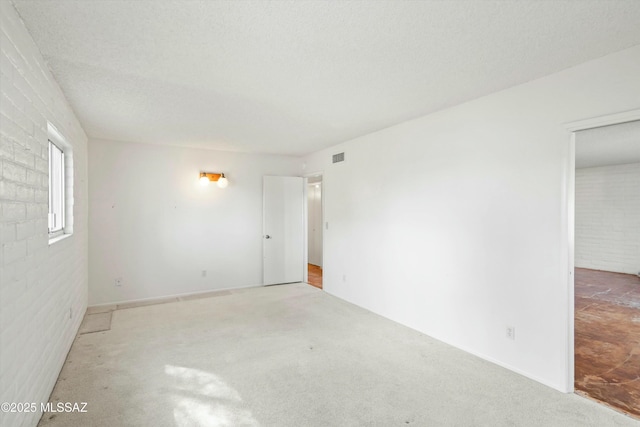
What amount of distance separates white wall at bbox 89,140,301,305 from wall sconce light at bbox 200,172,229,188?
4.9 inches

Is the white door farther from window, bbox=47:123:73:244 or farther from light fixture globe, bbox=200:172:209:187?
window, bbox=47:123:73:244

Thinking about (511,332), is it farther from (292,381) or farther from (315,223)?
(315,223)

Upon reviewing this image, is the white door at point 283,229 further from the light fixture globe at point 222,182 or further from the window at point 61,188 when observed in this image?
the window at point 61,188

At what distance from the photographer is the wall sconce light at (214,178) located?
542 centimetres

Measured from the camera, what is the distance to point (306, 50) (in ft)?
7.23

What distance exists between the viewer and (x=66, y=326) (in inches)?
120

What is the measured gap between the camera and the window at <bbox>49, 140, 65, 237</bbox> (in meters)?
3.02

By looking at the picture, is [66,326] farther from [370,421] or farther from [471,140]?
[471,140]

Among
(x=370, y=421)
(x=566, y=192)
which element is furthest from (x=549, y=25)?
(x=370, y=421)

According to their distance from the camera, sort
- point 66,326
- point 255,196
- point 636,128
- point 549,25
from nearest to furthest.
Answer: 1. point 549,25
2. point 66,326
3. point 636,128
4. point 255,196

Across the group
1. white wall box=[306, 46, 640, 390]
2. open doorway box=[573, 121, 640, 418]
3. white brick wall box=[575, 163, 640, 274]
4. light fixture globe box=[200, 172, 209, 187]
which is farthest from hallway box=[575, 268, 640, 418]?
light fixture globe box=[200, 172, 209, 187]

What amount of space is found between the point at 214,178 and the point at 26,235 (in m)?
3.79

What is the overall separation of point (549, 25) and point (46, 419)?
4.09m

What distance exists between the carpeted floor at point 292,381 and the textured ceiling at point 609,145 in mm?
2618
